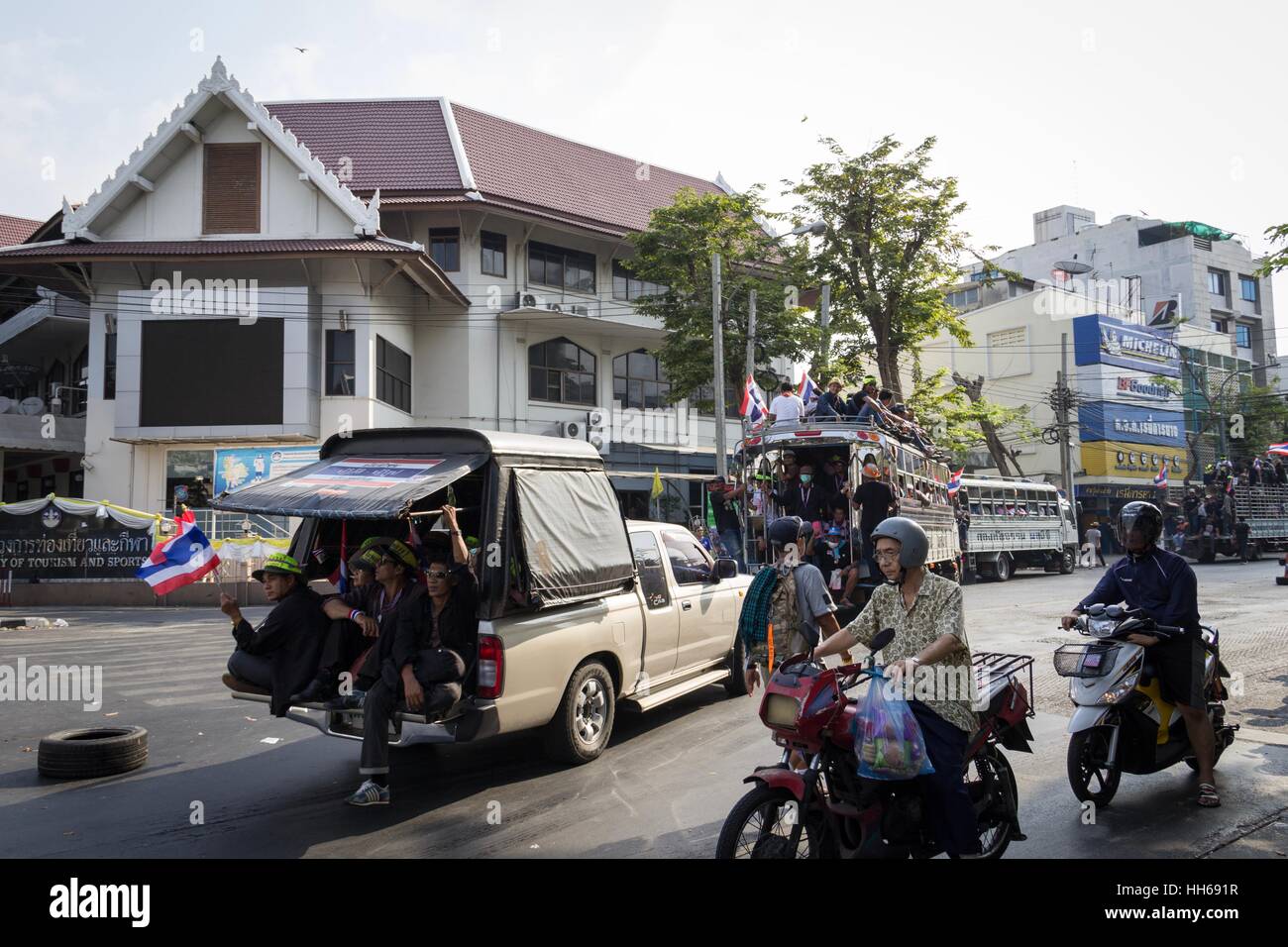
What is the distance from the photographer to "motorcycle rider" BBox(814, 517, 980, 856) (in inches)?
152

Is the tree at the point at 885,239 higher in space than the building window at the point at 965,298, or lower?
lower

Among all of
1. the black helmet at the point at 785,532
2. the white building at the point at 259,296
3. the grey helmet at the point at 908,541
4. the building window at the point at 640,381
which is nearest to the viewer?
the grey helmet at the point at 908,541

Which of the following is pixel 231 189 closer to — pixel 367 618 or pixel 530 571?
pixel 367 618

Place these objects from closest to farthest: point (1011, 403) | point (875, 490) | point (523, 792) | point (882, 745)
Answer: point (882, 745), point (523, 792), point (875, 490), point (1011, 403)

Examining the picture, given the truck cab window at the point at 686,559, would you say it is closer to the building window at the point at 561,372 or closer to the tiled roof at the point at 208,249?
the tiled roof at the point at 208,249

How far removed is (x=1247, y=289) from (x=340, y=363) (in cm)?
5824

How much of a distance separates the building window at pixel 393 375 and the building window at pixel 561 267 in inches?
192

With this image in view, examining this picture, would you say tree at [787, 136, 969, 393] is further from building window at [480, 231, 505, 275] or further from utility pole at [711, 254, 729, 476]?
building window at [480, 231, 505, 275]

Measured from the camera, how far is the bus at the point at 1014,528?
24391 mm

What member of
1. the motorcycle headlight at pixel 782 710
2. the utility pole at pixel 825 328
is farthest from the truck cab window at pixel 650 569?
the utility pole at pixel 825 328
